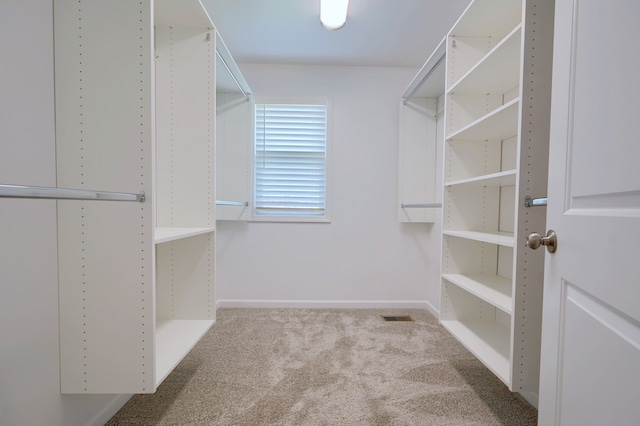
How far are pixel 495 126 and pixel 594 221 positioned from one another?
1021 mm

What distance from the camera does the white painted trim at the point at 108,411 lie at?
124 centimetres

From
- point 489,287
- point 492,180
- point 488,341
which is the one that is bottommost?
point 488,341

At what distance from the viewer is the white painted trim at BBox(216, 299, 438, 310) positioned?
277 centimetres

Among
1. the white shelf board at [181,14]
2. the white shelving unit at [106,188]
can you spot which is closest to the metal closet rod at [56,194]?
the white shelving unit at [106,188]

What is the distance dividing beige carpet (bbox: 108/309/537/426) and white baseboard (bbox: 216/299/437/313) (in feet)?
1.50

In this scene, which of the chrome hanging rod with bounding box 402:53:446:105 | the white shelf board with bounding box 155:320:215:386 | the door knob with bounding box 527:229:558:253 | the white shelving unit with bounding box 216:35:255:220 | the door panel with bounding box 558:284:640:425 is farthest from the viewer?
the white shelving unit with bounding box 216:35:255:220

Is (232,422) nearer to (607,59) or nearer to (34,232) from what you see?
(34,232)

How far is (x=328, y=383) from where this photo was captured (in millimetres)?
1583

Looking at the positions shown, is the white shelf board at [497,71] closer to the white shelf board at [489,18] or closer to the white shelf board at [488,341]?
the white shelf board at [489,18]

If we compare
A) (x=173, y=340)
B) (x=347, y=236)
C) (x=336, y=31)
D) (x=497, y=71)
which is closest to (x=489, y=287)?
(x=497, y=71)

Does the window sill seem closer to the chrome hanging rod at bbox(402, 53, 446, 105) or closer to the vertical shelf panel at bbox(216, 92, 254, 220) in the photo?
the vertical shelf panel at bbox(216, 92, 254, 220)

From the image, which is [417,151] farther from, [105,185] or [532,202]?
[105,185]

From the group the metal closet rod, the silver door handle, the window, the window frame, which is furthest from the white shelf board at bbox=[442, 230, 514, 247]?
the metal closet rod

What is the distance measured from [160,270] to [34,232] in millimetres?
710
